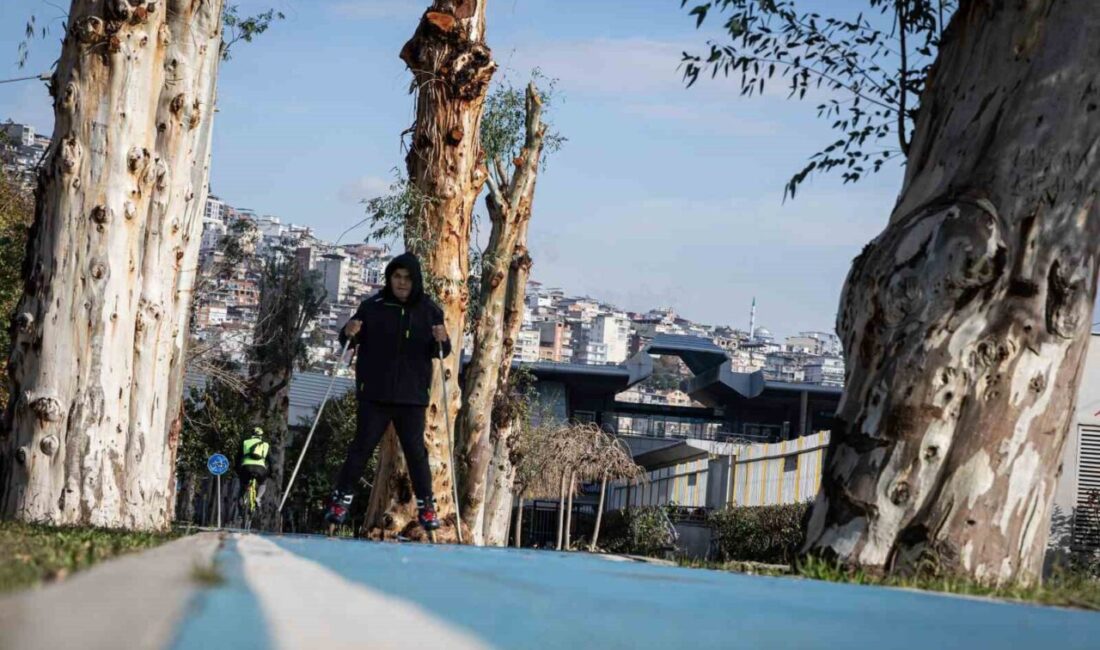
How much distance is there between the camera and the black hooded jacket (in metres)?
12.0

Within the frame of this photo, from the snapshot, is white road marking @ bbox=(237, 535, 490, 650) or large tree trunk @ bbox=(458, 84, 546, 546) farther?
large tree trunk @ bbox=(458, 84, 546, 546)

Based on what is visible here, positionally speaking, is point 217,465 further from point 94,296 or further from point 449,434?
point 94,296

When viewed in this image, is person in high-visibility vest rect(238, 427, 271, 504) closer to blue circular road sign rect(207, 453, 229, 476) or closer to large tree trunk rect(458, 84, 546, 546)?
blue circular road sign rect(207, 453, 229, 476)

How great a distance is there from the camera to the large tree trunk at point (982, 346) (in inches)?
331

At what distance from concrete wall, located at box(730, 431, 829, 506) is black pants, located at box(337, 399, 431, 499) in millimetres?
13663

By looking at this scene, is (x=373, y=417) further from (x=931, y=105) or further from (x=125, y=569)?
(x=125, y=569)

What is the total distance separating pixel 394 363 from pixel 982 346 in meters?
5.05

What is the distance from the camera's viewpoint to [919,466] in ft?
27.8

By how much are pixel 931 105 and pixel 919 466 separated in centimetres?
262

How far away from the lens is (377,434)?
39.8 feet

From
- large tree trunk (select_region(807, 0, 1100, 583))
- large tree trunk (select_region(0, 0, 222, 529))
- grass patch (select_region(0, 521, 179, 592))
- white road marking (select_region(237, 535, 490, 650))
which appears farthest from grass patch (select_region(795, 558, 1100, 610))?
large tree trunk (select_region(0, 0, 222, 529))

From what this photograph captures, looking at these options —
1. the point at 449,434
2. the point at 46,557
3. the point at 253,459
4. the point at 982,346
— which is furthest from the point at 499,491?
the point at 46,557

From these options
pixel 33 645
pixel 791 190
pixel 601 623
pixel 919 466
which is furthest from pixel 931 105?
pixel 33 645

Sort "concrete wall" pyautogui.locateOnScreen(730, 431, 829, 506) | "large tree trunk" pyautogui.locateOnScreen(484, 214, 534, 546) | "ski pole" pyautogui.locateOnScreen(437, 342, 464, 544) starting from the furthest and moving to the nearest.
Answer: "large tree trunk" pyautogui.locateOnScreen(484, 214, 534, 546) → "concrete wall" pyautogui.locateOnScreen(730, 431, 829, 506) → "ski pole" pyautogui.locateOnScreen(437, 342, 464, 544)
